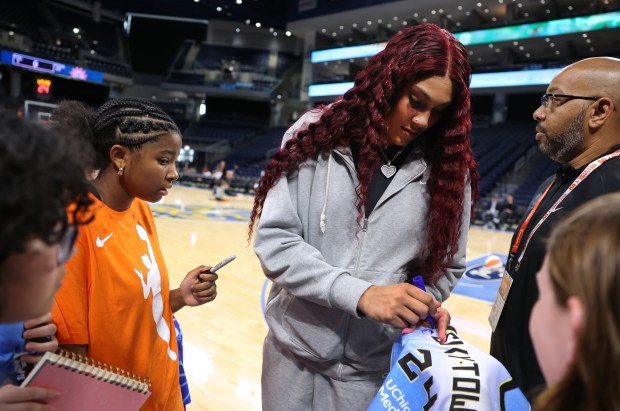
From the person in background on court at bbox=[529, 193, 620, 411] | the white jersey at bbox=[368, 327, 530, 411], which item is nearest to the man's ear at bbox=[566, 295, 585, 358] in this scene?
the person in background on court at bbox=[529, 193, 620, 411]

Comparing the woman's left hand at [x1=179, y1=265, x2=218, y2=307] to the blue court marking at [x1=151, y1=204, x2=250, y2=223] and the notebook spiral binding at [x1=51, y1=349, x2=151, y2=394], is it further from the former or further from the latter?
the blue court marking at [x1=151, y1=204, x2=250, y2=223]

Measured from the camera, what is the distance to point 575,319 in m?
0.49

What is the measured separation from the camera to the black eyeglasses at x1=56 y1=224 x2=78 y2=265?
0.58m

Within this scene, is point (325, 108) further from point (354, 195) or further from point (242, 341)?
point (242, 341)

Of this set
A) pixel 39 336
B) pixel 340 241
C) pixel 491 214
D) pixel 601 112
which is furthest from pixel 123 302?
pixel 491 214

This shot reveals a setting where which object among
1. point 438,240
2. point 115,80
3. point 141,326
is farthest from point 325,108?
point 115,80

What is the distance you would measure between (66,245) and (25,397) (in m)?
0.30

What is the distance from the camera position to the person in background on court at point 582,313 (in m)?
0.47

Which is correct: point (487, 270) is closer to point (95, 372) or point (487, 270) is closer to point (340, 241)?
point (340, 241)

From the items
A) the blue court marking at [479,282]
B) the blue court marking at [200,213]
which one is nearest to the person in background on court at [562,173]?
the blue court marking at [479,282]

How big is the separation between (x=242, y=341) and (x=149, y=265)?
2.23 metres

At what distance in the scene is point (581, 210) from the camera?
0.55 metres

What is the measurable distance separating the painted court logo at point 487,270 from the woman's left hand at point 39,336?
17.4ft

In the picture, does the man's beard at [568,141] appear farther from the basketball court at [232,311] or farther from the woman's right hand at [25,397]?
the woman's right hand at [25,397]
